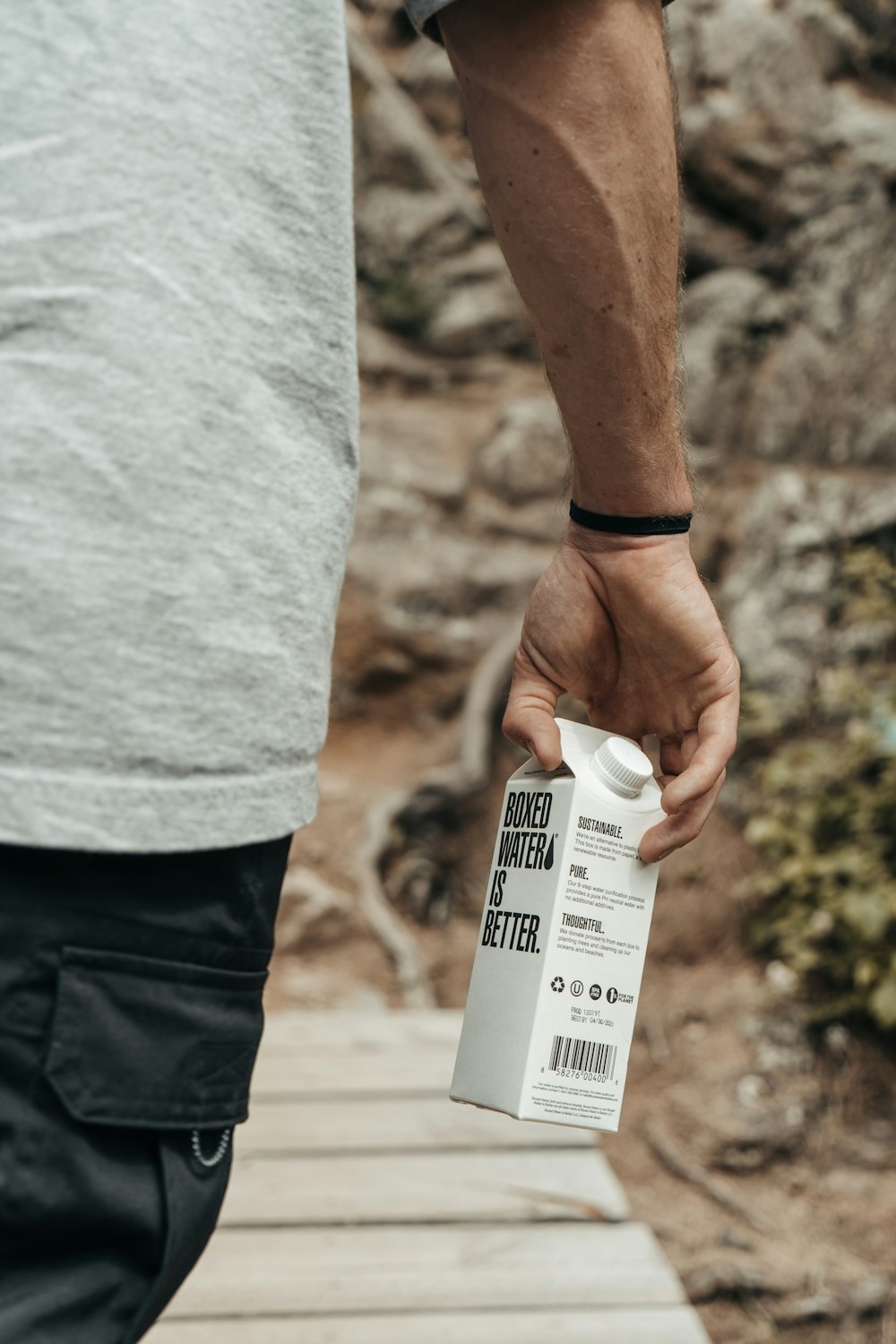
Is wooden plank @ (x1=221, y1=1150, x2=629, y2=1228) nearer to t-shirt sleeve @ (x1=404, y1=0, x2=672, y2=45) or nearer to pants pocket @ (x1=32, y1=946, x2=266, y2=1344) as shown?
pants pocket @ (x1=32, y1=946, x2=266, y2=1344)

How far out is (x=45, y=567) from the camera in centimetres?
59

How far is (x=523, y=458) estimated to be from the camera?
249 inches

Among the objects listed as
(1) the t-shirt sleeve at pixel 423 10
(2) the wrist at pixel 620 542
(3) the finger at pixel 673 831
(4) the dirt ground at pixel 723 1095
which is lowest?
(4) the dirt ground at pixel 723 1095

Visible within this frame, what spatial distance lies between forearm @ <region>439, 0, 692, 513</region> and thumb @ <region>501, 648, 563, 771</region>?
217 millimetres

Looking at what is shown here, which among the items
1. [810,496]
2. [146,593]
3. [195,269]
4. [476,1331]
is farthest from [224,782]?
[810,496]

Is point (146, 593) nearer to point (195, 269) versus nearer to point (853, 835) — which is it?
point (195, 269)

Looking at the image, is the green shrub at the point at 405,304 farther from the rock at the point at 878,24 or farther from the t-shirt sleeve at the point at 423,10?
the t-shirt sleeve at the point at 423,10

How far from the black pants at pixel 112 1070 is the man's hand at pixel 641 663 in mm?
354

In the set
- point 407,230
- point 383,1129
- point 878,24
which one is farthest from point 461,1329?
point 878,24

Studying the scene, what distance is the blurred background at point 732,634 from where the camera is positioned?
3.71m

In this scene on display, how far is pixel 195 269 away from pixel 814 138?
7.45 m

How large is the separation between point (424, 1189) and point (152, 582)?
1.58m

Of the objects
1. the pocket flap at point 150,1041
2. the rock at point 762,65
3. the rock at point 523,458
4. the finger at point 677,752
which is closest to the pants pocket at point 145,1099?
the pocket flap at point 150,1041

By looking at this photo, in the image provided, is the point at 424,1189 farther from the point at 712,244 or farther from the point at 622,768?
the point at 712,244
